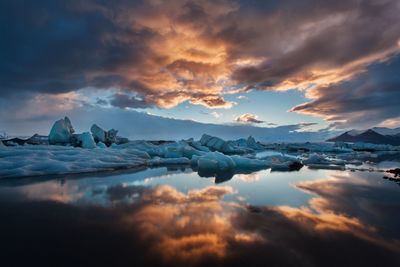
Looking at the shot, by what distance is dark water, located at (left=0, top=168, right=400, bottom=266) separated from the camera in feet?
9.91

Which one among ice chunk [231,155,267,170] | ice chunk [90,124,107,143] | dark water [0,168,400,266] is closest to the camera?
dark water [0,168,400,266]

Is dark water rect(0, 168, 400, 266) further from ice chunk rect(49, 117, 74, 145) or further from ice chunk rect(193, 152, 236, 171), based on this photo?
ice chunk rect(49, 117, 74, 145)

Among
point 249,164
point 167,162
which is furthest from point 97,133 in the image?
point 249,164

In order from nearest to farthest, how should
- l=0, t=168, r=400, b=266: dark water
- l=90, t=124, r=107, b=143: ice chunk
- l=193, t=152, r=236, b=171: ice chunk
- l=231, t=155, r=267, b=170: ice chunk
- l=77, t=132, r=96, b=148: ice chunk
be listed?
l=0, t=168, r=400, b=266: dark water, l=193, t=152, r=236, b=171: ice chunk, l=231, t=155, r=267, b=170: ice chunk, l=77, t=132, r=96, b=148: ice chunk, l=90, t=124, r=107, b=143: ice chunk

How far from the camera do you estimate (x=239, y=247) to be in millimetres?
3334

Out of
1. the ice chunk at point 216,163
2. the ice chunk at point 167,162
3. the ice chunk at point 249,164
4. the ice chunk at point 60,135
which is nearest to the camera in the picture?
the ice chunk at point 216,163

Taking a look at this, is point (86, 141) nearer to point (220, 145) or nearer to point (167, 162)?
point (167, 162)

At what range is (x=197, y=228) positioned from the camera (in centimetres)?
405

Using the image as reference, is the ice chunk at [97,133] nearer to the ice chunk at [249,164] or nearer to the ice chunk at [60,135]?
the ice chunk at [60,135]

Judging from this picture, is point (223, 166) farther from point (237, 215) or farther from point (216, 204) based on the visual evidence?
point (237, 215)

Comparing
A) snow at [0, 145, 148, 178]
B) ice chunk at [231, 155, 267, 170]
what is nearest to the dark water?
snow at [0, 145, 148, 178]

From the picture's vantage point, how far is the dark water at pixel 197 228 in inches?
119

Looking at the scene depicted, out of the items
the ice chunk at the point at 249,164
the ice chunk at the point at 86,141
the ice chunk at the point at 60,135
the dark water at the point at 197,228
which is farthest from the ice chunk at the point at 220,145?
the dark water at the point at 197,228

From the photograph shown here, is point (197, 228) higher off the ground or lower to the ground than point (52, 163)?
lower
